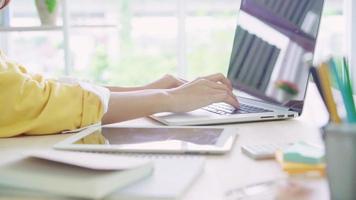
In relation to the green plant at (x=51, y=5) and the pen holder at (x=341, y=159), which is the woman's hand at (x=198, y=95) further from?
the green plant at (x=51, y=5)

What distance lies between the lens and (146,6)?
2633mm

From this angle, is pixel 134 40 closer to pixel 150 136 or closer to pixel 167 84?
pixel 167 84

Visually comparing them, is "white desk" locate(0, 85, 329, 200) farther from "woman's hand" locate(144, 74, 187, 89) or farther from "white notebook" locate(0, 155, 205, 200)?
"woman's hand" locate(144, 74, 187, 89)

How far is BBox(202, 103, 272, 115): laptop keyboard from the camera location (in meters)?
1.01

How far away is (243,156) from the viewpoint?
0.67m

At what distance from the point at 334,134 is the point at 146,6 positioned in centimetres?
227

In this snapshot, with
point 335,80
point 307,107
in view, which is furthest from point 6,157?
point 307,107

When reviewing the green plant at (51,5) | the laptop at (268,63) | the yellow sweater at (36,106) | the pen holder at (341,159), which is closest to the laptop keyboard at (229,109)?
the laptop at (268,63)

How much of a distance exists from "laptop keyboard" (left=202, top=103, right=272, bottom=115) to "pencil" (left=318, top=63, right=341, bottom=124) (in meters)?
0.45

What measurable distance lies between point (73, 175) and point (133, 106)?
0.45 m

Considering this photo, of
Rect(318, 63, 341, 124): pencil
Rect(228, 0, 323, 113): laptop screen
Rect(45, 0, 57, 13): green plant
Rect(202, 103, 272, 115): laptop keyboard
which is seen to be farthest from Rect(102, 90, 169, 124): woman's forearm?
Rect(45, 0, 57, 13): green plant

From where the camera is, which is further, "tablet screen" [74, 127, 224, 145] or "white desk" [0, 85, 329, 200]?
"tablet screen" [74, 127, 224, 145]

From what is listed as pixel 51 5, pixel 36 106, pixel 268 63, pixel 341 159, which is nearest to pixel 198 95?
pixel 268 63

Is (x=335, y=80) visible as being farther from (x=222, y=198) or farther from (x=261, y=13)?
(x=261, y=13)
